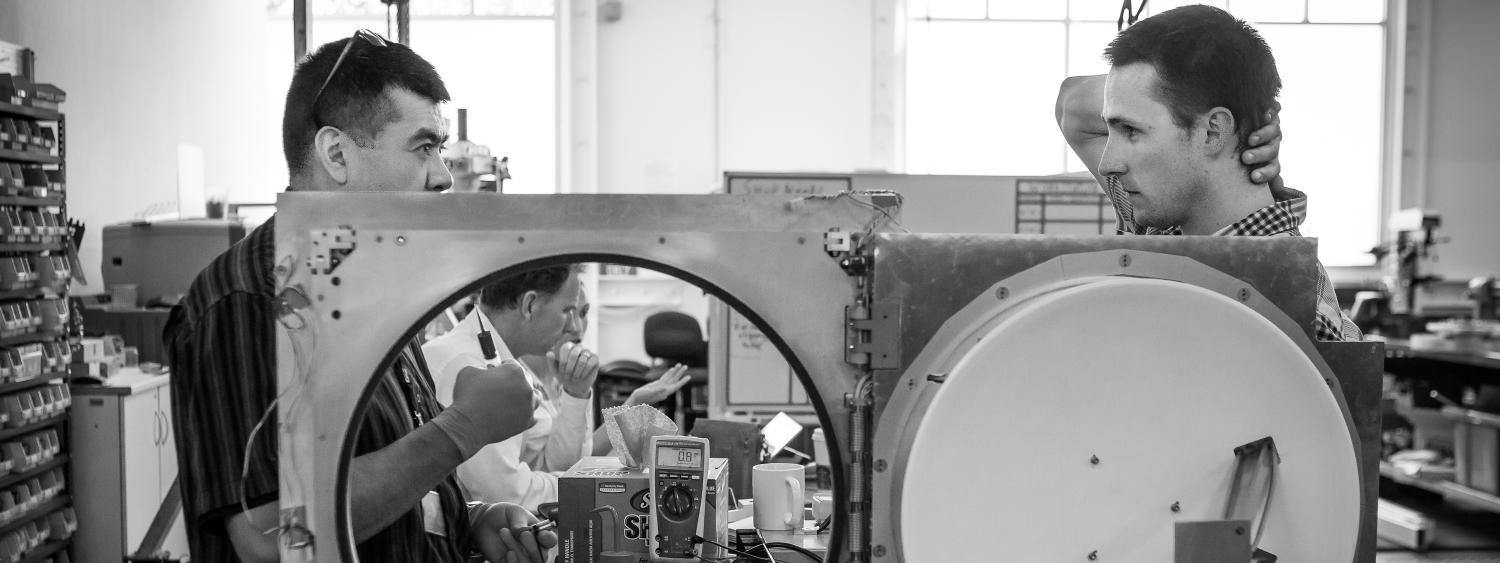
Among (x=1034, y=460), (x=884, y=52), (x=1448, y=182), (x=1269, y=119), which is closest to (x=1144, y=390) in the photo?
(x=1034, y=460)

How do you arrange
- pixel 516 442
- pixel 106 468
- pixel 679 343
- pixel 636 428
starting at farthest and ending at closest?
pixel 679 343
pixel 106 468
pixel 516 442
pixel 636 428

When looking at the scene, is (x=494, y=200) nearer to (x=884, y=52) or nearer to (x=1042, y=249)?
(x=1042, y=249)

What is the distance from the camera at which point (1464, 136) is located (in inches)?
286

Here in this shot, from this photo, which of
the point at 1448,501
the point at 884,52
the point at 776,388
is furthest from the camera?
the point at 884,52

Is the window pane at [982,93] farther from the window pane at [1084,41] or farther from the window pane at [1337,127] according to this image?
the window pane at [1337,127]

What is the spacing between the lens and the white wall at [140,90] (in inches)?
173

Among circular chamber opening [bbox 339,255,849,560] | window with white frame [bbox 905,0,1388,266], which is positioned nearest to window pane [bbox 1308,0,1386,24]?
window with white frame [bbox 905,0,1388,266]

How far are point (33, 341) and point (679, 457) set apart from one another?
9.16 ft

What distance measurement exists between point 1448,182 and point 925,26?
12.5 ft

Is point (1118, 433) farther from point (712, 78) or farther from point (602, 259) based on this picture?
point (712, 78)

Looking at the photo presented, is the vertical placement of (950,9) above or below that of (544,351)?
above

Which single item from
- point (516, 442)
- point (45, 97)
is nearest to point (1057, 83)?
point (516, 442)

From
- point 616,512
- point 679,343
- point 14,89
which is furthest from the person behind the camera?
point 679,343

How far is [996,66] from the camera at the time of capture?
7.27 meters
